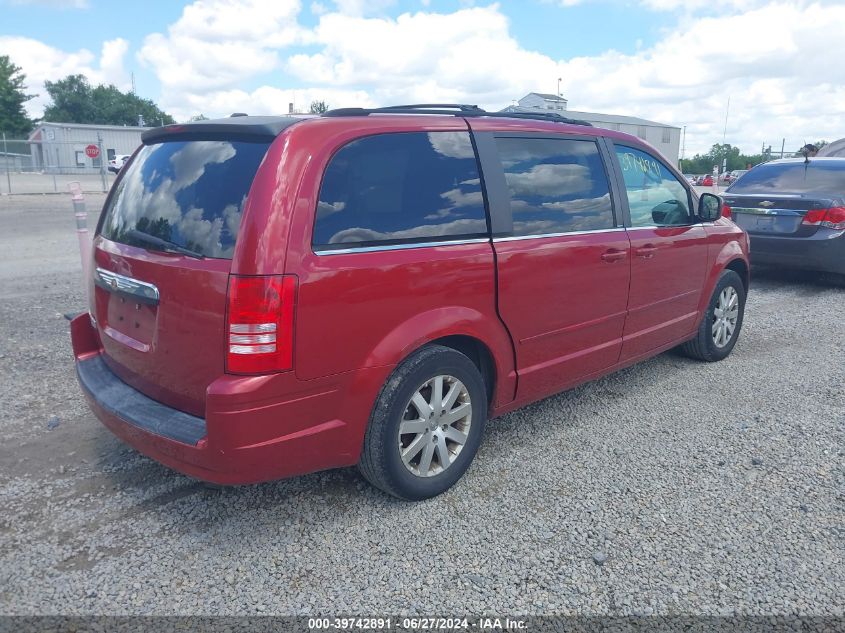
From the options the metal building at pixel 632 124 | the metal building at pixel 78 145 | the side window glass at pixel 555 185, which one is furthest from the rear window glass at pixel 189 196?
the metal building at pixel 632 124

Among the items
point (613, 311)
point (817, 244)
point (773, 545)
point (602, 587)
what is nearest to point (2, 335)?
point (613, 311)

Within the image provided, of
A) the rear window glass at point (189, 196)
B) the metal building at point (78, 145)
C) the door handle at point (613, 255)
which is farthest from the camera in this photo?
the metal building at point (78, 145)

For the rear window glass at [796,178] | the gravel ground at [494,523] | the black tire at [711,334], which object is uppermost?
the rear window glass at [796,178]

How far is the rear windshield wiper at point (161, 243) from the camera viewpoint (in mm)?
2869

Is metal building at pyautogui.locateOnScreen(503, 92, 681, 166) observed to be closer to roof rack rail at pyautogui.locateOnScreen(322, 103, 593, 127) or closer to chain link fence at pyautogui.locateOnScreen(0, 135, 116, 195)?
chain link fence at pyautogui.locateOnScreen(0, 135, 116, 195)

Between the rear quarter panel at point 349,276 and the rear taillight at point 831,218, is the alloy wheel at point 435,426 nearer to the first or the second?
the rear quarter panel at point 349,276

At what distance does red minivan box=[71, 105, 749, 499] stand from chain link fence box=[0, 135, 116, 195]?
78.6ft

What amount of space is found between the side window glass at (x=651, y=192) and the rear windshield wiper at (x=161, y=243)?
2760 millimetres

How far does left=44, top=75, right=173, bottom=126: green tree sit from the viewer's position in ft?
278

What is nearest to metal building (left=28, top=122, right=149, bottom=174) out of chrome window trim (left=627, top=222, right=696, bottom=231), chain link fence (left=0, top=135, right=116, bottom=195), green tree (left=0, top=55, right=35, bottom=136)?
chain link fence (left=0, top=135, right=116, bottom=195)

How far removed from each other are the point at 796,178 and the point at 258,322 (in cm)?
830

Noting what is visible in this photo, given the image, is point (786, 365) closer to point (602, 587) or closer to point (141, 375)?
point (602, 587)

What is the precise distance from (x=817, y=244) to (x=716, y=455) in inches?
211

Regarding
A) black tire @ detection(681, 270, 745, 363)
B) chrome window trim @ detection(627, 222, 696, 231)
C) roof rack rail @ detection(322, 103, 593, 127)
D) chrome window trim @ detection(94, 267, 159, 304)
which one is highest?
roof rack rail @ detection(322, 103, 593, 127)
